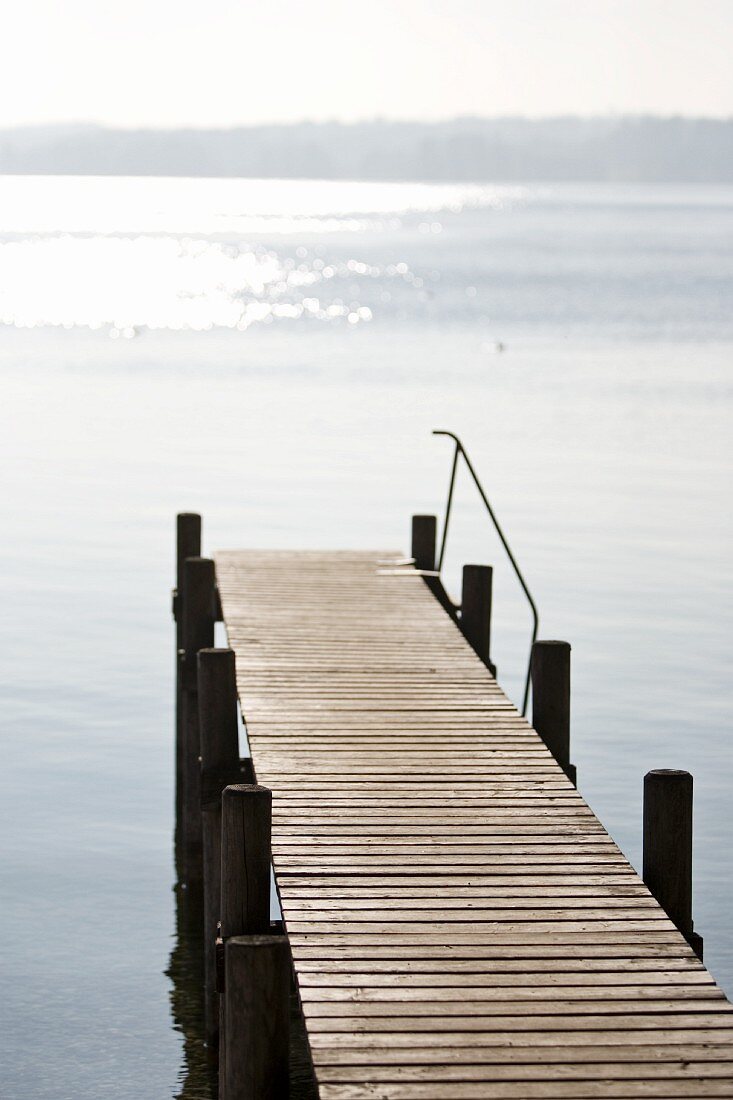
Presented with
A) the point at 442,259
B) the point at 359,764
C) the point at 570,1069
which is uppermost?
the point at 442,259

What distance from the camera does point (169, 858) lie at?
1469 centimetres

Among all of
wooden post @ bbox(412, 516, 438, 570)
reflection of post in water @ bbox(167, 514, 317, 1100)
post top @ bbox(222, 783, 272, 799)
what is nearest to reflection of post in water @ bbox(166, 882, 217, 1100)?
reflection of post in water @ bbox(167, 514, 317, 1100)

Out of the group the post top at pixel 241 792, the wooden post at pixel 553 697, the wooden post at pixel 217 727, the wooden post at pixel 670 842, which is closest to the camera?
the post top at pixel 241 792

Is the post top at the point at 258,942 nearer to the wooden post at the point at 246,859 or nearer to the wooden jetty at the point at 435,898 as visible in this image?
the wooden jetty at the point at 435,898

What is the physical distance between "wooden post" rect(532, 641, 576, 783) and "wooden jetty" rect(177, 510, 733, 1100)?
0.05 ft

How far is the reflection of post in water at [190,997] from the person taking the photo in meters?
10.8

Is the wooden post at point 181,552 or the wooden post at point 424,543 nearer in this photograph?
the wooden post at point 181,552

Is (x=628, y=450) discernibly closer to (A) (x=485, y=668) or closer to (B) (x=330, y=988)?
(A) (x=485, y=668)

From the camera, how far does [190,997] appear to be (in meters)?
12.1

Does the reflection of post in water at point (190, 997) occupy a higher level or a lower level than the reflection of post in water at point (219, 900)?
lower

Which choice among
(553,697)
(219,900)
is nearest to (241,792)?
(219,900)

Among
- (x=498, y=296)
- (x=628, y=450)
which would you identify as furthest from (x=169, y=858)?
(x=498, y=296)

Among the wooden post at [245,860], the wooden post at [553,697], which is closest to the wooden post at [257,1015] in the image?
the wooden post at [245,860]

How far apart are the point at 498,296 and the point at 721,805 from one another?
75.6 meters
